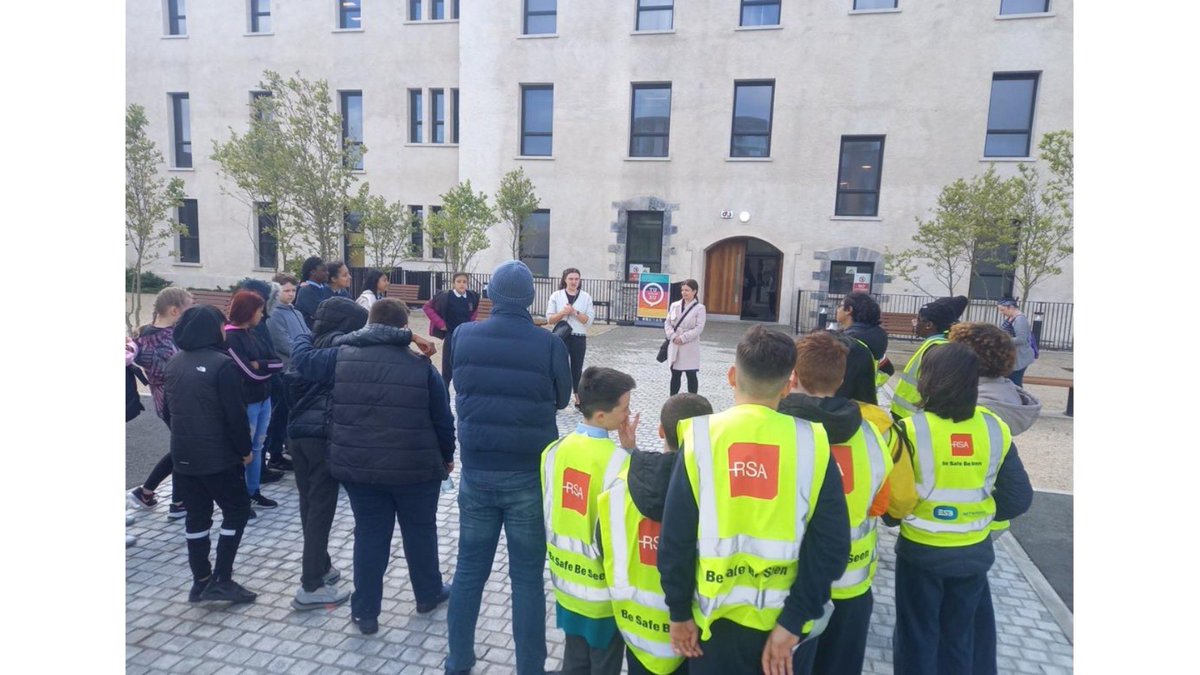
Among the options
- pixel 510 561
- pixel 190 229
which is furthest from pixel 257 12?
pixel 510 561

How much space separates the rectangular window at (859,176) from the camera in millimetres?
19281

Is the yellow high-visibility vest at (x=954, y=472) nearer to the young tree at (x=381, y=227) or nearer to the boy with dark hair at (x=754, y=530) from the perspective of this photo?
the boy with dark hair at (x=754, y=530)

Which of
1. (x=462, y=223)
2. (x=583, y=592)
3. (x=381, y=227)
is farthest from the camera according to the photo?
(x=462, y=223)

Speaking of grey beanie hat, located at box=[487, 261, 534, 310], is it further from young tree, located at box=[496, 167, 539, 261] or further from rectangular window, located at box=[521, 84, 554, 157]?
rectangular window, located at box=[521, 84, 554, 157]

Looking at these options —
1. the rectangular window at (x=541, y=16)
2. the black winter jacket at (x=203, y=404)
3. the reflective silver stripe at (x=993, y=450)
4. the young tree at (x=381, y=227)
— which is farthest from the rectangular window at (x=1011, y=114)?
the black winter jacket at (x=203, y=404)

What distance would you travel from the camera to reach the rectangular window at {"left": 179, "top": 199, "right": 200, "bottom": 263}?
2467 cm

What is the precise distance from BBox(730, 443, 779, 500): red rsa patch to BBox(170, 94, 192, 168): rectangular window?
1122 inches

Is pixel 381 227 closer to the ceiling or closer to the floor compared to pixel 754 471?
closer to the ceiling

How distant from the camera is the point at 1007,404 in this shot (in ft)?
11.1

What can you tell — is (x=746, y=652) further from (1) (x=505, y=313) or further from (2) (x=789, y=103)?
(2) (x=789, y=103)

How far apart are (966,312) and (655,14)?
13113 millimetres

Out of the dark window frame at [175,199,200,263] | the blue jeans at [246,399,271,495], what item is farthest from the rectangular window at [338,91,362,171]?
the blue jeans at [246,399,271,495]

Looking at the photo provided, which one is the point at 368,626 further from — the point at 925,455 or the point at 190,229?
the point at 190,229

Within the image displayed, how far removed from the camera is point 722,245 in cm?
2094
